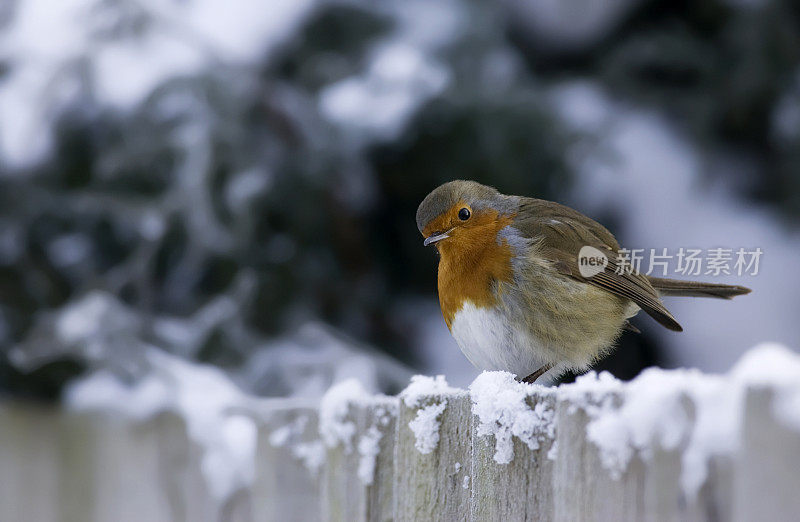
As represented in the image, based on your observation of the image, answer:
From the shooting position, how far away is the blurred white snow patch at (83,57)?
9.57 ft

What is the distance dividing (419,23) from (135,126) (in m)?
1.12

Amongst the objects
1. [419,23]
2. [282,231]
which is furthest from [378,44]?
[282,231]

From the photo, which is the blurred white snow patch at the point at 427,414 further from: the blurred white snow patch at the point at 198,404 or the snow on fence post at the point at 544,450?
the blurred white snow patch at the point at 198,404

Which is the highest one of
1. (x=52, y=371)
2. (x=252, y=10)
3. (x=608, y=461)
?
(x=252, y=10)

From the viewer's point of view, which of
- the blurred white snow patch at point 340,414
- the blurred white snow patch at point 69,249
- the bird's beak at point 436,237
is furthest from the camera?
the blurred white snow patch at point 69,249

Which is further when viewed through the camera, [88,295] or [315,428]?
[88,295]

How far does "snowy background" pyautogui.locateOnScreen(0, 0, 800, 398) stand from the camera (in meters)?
2.72

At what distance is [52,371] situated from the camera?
10.2 feet

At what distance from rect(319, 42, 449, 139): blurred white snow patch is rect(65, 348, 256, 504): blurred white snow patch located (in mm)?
1032

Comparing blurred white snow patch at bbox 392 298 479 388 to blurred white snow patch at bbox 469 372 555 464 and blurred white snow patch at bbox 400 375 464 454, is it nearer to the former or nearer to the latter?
blurred white snow patch at bbox 400 375 464 454

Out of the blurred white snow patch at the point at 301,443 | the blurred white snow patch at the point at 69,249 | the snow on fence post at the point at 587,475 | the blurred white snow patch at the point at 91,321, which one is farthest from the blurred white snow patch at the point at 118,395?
the snow on fence post at the point at 587,475

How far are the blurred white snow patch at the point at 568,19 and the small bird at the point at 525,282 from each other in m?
1.73

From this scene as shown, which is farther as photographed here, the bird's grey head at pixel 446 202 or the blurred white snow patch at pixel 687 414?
the bird's grey head at pixel 446 202

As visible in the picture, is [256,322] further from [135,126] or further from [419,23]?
[419,23]
